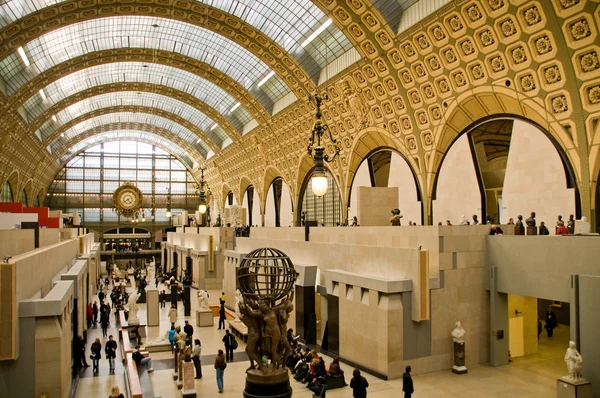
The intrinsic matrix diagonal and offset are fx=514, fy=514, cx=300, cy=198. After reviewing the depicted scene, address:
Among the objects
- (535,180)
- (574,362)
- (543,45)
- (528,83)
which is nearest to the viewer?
(574,362)

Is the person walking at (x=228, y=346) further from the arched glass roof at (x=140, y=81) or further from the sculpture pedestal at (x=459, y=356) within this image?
the arched glass roof at (x=140, y=81)

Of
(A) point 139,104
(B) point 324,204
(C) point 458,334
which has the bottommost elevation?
(C) point 458,334

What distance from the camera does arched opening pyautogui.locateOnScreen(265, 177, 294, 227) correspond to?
36.7 meters

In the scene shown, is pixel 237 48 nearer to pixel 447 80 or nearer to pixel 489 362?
pixel 447 80

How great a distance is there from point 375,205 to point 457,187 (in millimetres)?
4533

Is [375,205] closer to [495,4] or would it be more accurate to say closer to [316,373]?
[495,4]

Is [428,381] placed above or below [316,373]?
below

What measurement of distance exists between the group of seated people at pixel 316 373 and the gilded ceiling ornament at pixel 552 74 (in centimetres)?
1017

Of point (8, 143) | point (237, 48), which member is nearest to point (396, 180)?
point (237, 48)

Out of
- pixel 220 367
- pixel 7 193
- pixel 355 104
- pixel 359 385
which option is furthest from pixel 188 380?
pixel 7 193

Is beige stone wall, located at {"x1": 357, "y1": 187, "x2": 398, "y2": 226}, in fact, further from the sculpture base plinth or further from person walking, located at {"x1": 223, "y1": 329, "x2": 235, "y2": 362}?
the sculpture base plinth

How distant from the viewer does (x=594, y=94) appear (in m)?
14.0

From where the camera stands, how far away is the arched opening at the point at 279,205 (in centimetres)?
3669

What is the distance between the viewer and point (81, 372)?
13.9 meters
